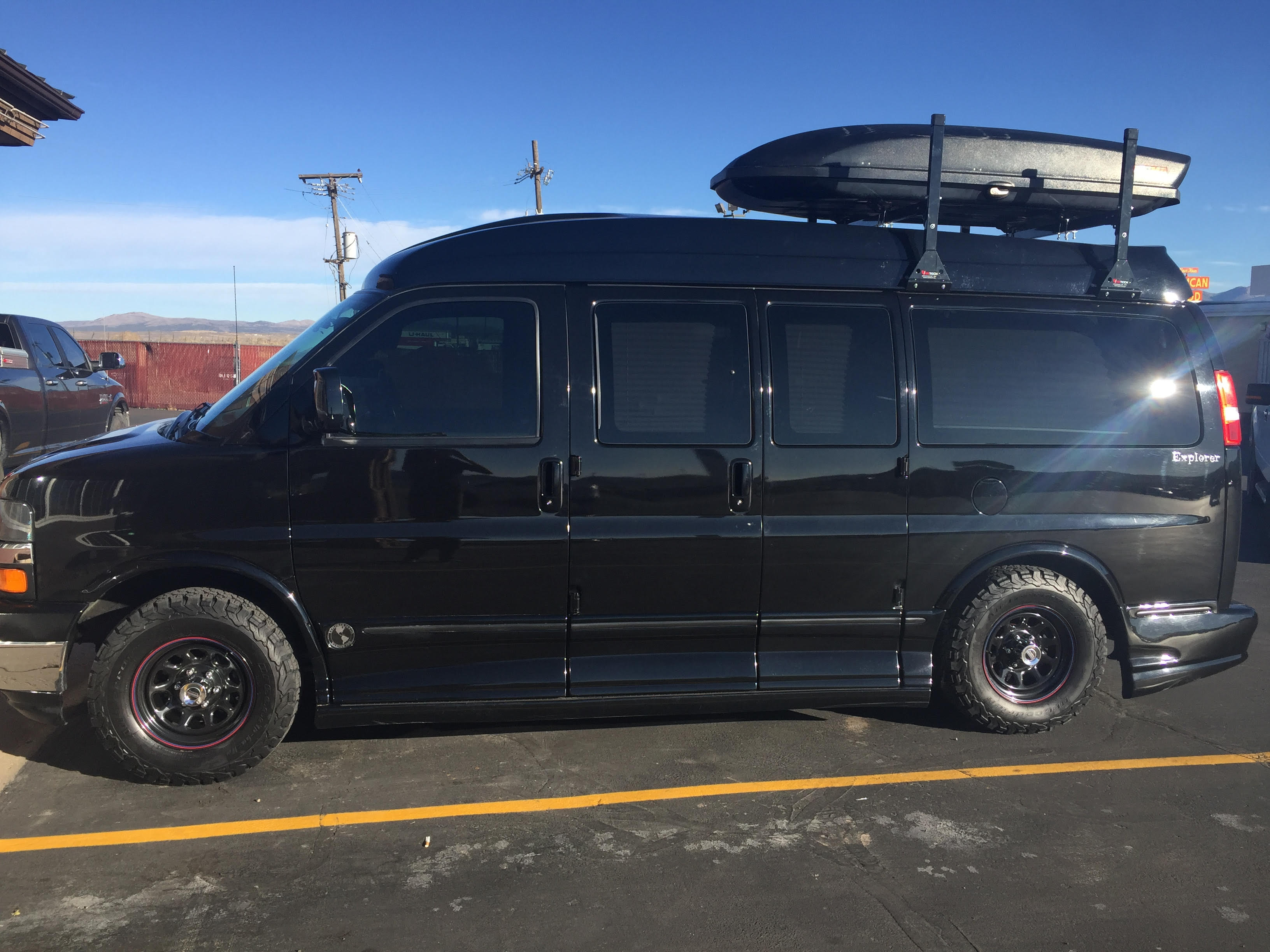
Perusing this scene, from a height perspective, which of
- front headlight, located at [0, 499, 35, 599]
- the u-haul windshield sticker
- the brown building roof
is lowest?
front headlight, located at [0, 499, 35, 599]

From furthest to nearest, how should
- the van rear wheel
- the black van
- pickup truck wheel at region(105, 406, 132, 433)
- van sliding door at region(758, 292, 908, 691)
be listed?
1. pickup truck wheel at region(105, 406, 132, 433)
2. the van rear wheel
3. van sliding door at region(758, 292, 908, 691)
4. the black van

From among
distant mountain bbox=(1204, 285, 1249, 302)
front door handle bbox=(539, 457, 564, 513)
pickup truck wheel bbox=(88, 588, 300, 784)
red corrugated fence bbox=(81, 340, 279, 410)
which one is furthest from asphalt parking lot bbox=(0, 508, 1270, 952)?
red corrugated fence bbox=(81, 340, 279, 410)

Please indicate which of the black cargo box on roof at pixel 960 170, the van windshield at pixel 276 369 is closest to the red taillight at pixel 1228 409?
the black cargo box on roof at pixel 960 170

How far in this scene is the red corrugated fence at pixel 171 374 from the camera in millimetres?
34531

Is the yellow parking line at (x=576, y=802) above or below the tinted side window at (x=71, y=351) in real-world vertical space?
below

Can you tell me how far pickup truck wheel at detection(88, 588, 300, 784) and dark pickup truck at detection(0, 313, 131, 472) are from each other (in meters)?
7.07

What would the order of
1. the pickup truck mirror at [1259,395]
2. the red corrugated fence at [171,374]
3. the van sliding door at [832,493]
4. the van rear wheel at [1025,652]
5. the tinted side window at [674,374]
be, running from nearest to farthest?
1. the tinted side window at [674,374]
2. the van sliding door at [832,493]
3. the van rear wheel at [1025,652]
4. the pickup truck mirror at [1259,395]
5. the red corrugated fence at [171,374]

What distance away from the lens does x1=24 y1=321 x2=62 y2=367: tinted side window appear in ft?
37.1

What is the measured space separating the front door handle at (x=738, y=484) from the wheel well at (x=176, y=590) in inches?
78.5

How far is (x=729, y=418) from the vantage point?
14.6 feet

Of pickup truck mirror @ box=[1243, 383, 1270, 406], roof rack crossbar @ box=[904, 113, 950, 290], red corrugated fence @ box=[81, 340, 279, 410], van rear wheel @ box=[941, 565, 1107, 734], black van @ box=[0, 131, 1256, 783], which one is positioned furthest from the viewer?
red corrugated fence @ box=[81, 340, 279, 410]

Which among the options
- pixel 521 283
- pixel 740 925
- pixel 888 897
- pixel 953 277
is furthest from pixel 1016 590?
pixel 521 283

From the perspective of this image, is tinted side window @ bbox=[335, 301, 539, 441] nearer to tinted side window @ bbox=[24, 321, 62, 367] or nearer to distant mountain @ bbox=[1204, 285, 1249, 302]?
tinted side window @ bbox=[24, 321, 62, 367]

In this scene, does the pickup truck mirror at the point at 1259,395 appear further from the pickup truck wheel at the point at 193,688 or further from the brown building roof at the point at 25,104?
the brown building roof at the point at 25,104
